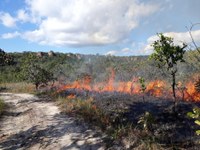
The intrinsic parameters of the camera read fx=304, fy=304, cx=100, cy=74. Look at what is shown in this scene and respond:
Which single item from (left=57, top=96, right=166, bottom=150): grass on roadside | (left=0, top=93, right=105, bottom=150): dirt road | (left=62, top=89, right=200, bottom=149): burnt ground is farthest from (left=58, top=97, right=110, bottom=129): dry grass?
(left=0, top=93, right=105, bottom=150): dirt road

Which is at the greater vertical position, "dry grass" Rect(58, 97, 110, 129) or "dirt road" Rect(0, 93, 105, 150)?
"dry grass" Rect(58, 97, 110, 129)

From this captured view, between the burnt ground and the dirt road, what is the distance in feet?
5.19

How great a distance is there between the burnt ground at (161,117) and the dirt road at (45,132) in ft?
5.19

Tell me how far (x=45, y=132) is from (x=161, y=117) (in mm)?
4600

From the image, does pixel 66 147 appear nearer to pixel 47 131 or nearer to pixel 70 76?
pixel 47 131

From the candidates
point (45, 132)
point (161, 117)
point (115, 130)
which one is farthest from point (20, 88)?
point (115, 130)

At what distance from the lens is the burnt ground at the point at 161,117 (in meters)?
9.81

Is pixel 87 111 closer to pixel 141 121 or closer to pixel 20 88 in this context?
pixel 141 121

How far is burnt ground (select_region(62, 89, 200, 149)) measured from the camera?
9812mm

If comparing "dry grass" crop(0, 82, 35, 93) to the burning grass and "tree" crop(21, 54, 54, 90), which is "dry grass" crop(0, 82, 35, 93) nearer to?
"tree" crop(21, 54, 54, 90)

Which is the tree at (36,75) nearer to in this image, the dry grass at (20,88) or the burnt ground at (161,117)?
the dry grass at (20,88)

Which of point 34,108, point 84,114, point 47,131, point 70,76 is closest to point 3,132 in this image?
point 47,131

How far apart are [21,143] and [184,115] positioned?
21.1ft

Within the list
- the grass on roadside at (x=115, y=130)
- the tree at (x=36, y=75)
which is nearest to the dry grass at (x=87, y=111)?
the grass on roadside at (x=115, y=130)
